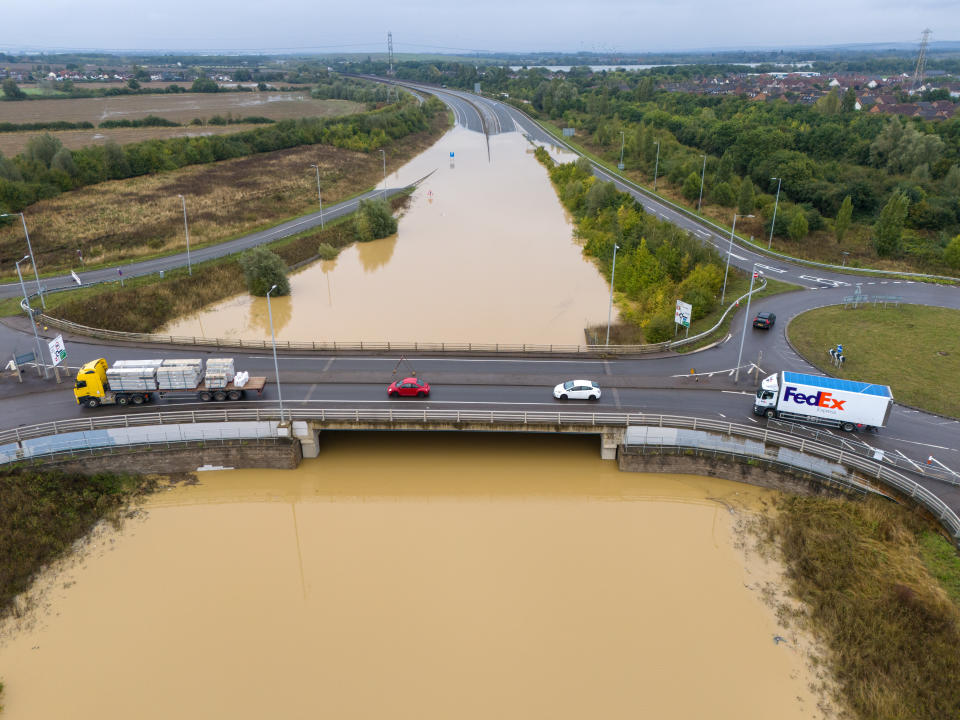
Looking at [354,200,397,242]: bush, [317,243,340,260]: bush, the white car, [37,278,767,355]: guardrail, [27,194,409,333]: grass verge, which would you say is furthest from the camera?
[354,200,397,242]: bush

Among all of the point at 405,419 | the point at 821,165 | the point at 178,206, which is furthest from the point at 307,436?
the point at 821,165

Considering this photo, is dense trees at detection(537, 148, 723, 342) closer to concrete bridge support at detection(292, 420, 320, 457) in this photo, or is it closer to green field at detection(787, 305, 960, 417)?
green field at detection(787, 305, 960, 417)

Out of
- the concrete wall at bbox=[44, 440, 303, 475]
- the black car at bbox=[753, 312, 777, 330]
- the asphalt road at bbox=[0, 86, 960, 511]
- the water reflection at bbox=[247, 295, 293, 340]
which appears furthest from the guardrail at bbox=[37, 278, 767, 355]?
the concrete wall at bbox=[44, 440, 303, 475]

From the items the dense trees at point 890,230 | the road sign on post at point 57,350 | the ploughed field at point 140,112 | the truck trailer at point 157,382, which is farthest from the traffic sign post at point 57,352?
the ploughed field at point 140,112

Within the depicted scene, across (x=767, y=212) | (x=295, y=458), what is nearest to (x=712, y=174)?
(x=767, y=212)

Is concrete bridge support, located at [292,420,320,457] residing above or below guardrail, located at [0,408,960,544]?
below

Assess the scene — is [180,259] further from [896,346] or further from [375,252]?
[896,346]
